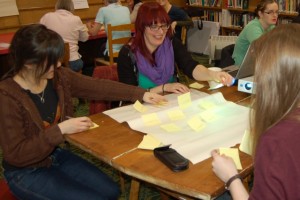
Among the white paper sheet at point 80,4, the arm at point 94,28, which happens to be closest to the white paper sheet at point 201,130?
the arm at point 94,28

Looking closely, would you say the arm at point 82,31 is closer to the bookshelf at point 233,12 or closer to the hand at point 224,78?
the hand at point 224,78

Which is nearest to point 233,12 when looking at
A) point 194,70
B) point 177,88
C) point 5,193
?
point 194,70

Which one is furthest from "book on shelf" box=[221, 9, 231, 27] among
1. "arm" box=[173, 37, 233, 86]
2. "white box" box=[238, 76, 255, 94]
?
"white box" box=[238, 76, 255, 94]

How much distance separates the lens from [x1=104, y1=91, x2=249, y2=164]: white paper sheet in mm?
1287

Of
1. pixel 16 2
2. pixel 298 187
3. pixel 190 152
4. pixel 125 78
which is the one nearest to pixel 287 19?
pixel 125 78

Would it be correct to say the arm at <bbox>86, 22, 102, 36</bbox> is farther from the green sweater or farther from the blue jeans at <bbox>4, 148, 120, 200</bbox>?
the blue jeans at <bbox>4, 148, 120, 200</bbox>

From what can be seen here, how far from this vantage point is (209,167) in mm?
1157

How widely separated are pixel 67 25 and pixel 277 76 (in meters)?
2.95

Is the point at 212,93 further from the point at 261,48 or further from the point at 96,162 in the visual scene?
the point at 96,162

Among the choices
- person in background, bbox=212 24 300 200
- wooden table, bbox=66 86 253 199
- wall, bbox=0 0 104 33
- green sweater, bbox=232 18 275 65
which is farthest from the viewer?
wall, bbox=0 0 104 33

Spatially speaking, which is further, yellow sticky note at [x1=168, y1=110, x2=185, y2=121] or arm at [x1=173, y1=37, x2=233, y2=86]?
arm at [x1=173, y1=37, x2=233, y2=86]

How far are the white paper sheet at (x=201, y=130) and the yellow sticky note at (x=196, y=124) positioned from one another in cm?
1

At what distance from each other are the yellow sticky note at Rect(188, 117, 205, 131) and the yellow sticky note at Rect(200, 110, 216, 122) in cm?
3

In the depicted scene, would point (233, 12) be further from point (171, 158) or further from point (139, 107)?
point (171, 158)
